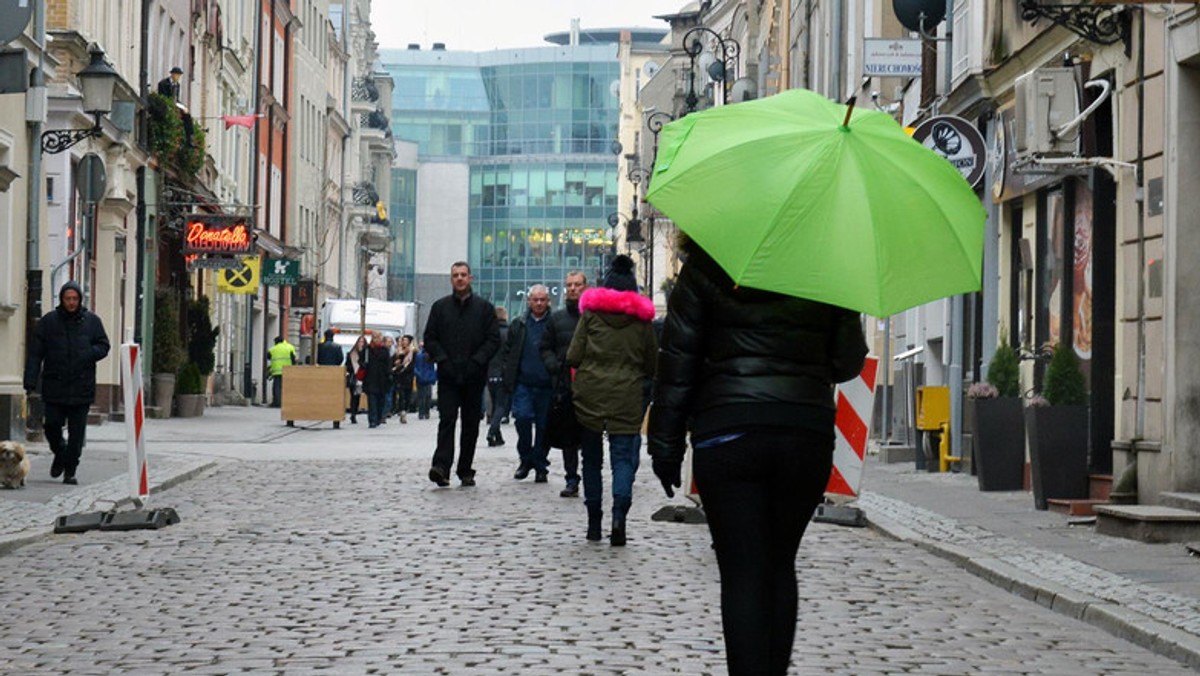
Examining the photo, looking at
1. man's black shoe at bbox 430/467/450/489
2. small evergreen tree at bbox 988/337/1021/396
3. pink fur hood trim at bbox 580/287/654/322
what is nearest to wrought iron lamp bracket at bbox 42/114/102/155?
man's black shoe at bbox 430/467/450/489

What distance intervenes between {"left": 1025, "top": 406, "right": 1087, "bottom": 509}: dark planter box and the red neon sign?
90.8ft

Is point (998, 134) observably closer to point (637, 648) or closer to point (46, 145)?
point (46, 145)

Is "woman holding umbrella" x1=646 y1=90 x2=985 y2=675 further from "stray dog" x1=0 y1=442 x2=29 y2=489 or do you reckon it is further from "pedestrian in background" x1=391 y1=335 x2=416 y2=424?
"pedestrian in background" x1=391 y1=335 x2=416 y2=424

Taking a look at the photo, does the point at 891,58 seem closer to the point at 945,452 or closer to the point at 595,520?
the point at 945,452

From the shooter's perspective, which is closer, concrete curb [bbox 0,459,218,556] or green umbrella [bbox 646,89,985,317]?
green umbrella [bbox 646,89,985,317]

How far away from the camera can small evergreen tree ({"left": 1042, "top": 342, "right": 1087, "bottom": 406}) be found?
1805 centimetres

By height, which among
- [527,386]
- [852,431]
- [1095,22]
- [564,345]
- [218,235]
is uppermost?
[1095,22]

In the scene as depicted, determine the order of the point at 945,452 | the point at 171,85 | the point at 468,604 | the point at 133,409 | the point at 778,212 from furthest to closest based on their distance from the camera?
1. the point at 171,85
2. the point at 945,452
3. the point at 133,409
4. the point at 468,604
5. the point at 778,212

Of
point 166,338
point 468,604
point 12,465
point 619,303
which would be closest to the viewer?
point 468,604

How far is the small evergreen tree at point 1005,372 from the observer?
2050 cm

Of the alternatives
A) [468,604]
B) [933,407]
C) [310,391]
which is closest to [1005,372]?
[933,407]

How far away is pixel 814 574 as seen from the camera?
43.3 ft

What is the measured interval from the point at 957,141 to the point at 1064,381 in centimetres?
407

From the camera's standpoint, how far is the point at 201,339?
145 feet
